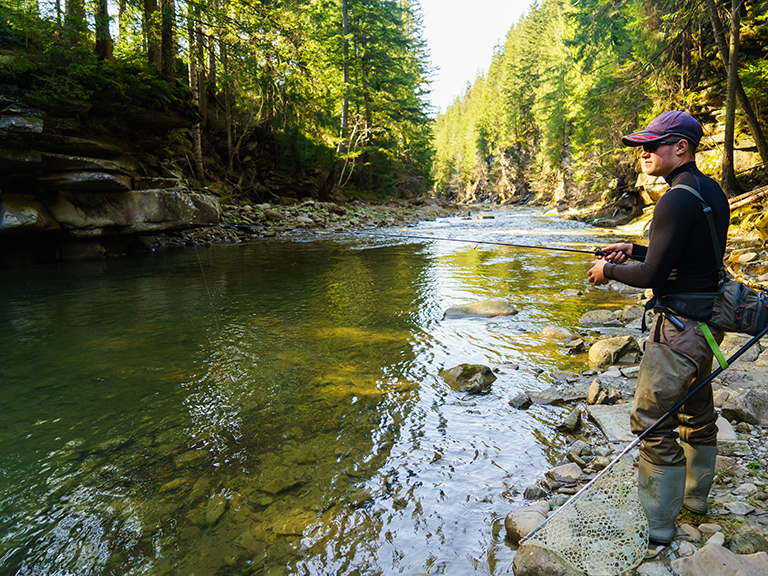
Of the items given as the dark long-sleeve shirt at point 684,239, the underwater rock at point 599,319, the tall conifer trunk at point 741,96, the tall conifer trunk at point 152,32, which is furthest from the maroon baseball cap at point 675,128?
the tall conifer trunk at point 152,32

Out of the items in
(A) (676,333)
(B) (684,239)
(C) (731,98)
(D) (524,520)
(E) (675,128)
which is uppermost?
(C) (731,98)

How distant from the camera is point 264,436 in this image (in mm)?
3693

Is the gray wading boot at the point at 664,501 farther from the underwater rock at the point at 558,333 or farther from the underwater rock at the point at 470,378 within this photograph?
the underwater rock at the point at 558,333

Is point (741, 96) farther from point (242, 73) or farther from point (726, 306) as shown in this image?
point (242, 73)

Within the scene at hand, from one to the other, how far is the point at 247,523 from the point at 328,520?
1.70 feet

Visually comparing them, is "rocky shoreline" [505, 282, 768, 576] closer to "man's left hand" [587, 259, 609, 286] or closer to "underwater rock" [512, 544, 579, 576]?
"underwater rock" [512, 544, 579, 576]

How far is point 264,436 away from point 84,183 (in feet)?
37.8

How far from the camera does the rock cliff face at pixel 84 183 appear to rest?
10.4 meters

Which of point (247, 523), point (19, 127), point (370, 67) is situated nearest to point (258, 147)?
point (370, 67)

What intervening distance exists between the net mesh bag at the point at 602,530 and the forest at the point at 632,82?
45.6ft

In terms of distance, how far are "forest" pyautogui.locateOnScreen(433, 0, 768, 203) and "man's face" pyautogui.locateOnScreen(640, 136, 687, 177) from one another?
43.4 ft

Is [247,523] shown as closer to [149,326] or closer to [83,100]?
[149,326]

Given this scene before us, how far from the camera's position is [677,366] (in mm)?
2262

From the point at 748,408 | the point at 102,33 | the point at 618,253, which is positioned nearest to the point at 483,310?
the point at 748,408
